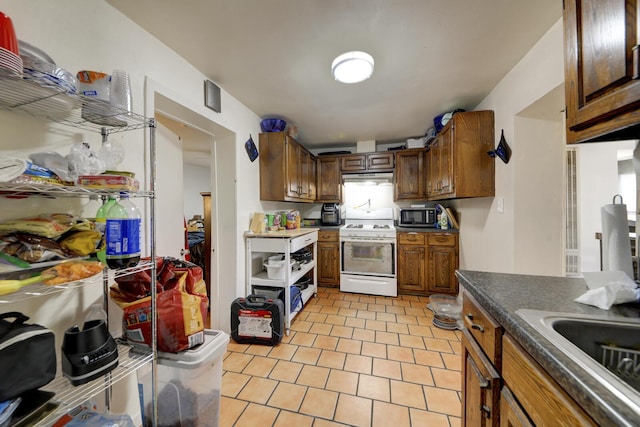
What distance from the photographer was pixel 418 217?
3.44m

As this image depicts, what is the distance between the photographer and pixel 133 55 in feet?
4.40

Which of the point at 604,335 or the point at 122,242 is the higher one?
the point at 122,242

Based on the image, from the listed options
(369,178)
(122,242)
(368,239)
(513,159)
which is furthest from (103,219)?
(369,178)

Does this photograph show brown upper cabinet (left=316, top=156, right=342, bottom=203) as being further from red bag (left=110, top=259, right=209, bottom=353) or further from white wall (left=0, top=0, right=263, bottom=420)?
red bag (left=110, top=259, right=209, bottom=353)

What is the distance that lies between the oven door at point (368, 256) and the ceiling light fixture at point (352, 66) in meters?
2.16

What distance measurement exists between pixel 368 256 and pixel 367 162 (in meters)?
1.47

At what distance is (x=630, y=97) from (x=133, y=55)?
84.5 inches

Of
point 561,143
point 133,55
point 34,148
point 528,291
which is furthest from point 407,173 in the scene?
point 34,148

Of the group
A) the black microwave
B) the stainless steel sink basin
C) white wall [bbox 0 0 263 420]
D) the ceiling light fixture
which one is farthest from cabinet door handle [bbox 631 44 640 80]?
the black microwave

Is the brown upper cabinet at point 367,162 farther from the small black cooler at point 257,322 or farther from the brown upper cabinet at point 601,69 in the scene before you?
the brown upper cabinet at point 601,69

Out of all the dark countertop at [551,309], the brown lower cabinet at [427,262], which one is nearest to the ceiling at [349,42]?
the dark countertop at [551,309]

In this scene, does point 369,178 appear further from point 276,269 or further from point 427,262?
point 276,269

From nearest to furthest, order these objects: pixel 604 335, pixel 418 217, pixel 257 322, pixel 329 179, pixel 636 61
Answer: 1. pixel 636 61
2. pixel 604 335
3. pixel 257 322
4. pixel 418 217
5. pixel 329 179

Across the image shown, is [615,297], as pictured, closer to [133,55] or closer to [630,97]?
[630,97]
